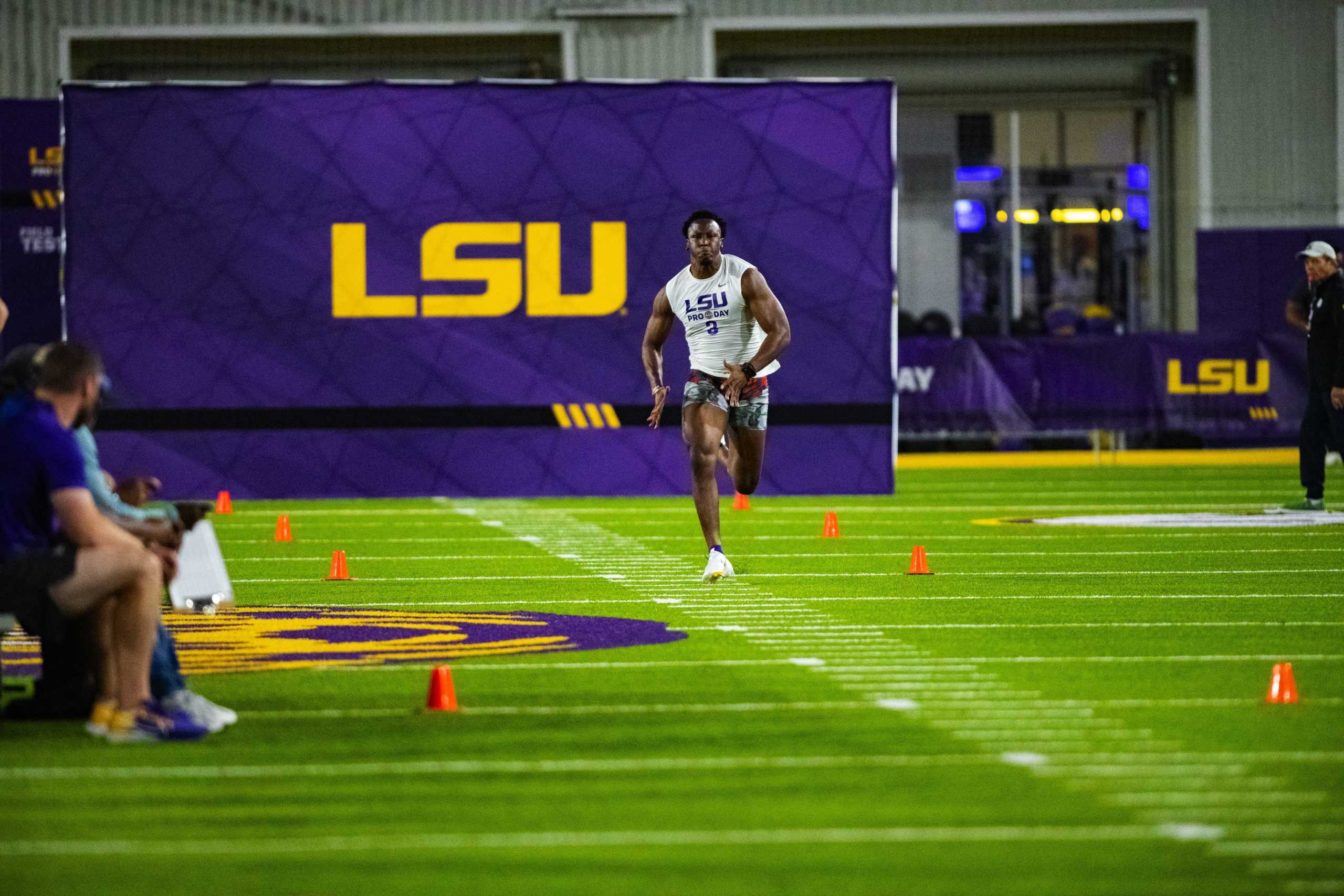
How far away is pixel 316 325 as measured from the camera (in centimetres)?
1873

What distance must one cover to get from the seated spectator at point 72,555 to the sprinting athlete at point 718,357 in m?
5.27

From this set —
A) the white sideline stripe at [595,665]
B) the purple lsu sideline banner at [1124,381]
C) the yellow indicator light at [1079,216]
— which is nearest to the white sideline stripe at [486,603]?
the white sideline stripe at [595,665]

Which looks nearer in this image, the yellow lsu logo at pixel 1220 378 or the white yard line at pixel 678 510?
the white yard line at pixel 678 510

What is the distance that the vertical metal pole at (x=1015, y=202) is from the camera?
3111 cm

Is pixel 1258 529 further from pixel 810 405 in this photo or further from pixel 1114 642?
pixel 1114 642

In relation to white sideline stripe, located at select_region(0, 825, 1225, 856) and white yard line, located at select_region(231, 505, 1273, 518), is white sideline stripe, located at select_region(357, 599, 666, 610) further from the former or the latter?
white yard line, located at select_region(231, 505, 1273, 518)

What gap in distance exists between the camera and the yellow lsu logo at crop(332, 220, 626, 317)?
1872cm

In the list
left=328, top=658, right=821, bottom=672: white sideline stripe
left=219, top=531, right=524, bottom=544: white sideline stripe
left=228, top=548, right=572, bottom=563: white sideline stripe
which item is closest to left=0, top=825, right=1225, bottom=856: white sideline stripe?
left=328, top=658, right=821, bottom=672: white sideline stripe

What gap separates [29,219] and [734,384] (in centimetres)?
1284

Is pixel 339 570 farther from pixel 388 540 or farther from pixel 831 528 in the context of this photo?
pixel 831 528

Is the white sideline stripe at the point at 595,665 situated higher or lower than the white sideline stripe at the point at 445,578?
higher

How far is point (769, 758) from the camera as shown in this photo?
6160mm

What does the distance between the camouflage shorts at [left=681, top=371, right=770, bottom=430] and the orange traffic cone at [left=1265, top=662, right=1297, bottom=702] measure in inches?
197

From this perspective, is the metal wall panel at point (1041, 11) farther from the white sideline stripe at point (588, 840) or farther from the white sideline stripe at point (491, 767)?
the white sideline stripe at point (588, 840)
